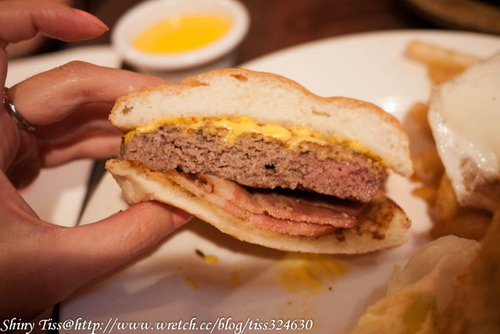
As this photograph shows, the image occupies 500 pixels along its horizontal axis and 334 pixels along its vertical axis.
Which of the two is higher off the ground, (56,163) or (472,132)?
(472,132)

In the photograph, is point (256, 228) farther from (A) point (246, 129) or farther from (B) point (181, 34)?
(B) point (181, 34)

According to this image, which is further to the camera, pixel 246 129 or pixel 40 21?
pixel 40 21

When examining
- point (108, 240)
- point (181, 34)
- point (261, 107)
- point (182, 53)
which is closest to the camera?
point (108, 240)

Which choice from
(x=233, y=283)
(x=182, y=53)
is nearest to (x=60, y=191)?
(x=233, y=283)

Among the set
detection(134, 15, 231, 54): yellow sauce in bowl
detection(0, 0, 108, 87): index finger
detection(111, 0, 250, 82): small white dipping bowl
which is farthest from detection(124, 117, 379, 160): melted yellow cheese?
detection(134, 15, 231, 54): yellow sauce in bowl

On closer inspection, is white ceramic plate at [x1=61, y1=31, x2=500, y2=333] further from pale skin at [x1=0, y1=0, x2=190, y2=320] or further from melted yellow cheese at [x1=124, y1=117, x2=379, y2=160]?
melted yellow cheese at [x1=124, y1=117, x2=379, y2=160]

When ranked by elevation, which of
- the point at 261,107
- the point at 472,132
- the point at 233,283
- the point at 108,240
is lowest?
the point at 233,283

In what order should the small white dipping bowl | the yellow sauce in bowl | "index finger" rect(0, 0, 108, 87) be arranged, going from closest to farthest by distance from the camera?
"index finger" rect(0, 0, 108, 87) < the small white dipping bowl < the yellow sauce in bowl

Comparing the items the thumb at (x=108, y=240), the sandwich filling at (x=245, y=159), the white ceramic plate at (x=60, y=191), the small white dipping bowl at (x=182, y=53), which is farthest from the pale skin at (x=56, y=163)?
the small white dipping bowl at (x=182, y=53)
